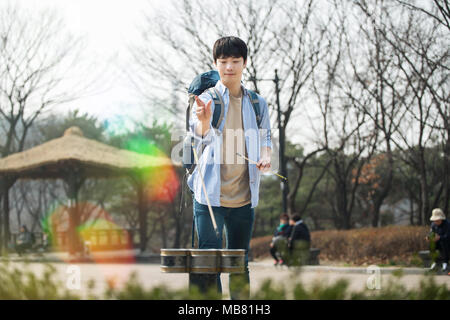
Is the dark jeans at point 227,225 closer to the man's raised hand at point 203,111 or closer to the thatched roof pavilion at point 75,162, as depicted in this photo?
the man's raised hand at point 203,111

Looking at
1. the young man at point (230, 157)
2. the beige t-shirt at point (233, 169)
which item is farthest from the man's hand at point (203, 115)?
the beige t-shirt at point (233, 169)

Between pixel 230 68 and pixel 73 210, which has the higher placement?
pixel 230 68

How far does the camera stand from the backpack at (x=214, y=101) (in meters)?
4.15

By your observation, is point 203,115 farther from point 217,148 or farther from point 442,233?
point 442,233

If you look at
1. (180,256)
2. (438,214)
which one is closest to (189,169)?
(180,256)

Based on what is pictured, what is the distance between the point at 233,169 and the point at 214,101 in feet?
1.49

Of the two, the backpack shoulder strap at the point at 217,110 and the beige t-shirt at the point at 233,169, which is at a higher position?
the backpack shoulder strap at the point at 217,110

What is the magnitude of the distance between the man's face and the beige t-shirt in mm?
224

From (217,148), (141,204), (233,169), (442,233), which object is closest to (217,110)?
(217,148)

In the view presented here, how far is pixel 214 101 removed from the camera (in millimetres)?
4207

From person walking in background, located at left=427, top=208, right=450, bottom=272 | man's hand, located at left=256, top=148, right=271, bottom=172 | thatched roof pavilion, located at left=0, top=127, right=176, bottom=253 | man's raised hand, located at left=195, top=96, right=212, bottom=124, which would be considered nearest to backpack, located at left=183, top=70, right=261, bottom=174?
man's raised hand, located at left=195, top=96, right=212, bottom=124

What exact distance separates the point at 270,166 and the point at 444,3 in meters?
14.0

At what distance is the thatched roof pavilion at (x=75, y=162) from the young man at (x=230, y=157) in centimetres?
1754
